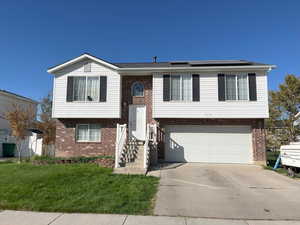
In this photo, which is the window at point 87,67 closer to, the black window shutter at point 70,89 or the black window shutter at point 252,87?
the black window shutter at point 70,89

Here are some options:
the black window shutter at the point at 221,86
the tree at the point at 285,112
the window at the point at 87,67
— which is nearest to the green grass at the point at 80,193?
the black window shutter at the point at 221,86

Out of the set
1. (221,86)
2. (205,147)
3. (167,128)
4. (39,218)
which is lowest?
(39,218)

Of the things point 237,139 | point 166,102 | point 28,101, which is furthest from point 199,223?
point 28,101

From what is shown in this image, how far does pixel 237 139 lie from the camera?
11.8 m

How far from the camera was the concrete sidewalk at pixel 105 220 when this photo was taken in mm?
3895

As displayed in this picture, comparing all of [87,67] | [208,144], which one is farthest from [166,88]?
[87,67]

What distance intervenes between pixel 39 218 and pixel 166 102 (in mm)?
8713

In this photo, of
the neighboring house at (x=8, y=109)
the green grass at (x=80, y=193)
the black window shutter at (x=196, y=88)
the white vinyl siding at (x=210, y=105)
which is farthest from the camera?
the neighboring house at (x=8, y=109)

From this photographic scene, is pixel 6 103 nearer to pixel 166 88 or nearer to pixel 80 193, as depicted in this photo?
pixel 166 88

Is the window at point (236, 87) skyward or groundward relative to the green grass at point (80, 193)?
skyward

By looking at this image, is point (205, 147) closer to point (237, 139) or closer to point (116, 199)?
point (237, 139)

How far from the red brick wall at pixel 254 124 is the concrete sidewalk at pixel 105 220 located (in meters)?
8.07

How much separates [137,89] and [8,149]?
1249 centimetres

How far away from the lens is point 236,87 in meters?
11.5
